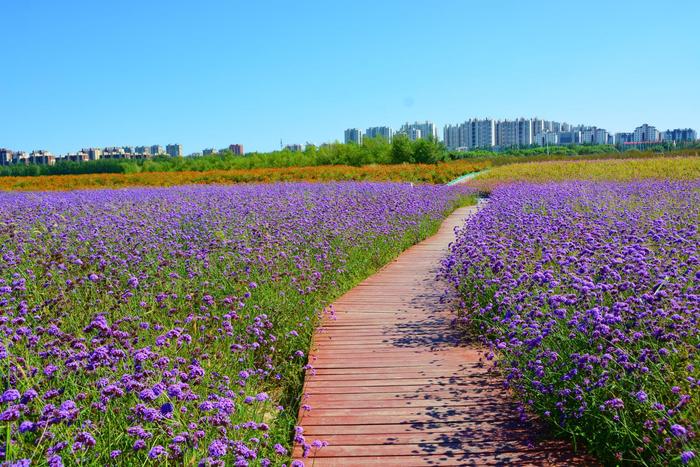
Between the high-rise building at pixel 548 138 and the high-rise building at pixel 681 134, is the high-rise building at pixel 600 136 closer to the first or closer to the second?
the high-rise building at pixel 548 138

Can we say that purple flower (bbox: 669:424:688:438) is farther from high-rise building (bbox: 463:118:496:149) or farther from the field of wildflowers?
high-rise building (bbox: 463:118:496:149)

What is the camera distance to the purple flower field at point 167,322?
7.71ft

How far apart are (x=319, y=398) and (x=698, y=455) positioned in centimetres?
234

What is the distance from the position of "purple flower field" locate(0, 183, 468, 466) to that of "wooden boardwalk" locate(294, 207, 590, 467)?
22 cm

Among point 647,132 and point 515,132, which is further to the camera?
point 515,132

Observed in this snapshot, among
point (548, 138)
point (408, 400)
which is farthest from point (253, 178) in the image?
point (548, 138)

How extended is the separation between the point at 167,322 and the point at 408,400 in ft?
6.17

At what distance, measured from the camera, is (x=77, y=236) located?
22.7 ft

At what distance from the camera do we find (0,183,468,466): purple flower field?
2.35m

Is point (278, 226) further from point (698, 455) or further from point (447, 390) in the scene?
point (698, 455)

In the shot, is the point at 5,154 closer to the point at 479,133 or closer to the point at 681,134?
the point at 479,133

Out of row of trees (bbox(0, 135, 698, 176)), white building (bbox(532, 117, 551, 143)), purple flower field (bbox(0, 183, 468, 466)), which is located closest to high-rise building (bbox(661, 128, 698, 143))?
white building (bbox(532, 117, 551, 143))

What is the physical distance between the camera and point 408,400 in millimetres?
3820

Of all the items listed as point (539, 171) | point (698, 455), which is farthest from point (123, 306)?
point (539, 171)
